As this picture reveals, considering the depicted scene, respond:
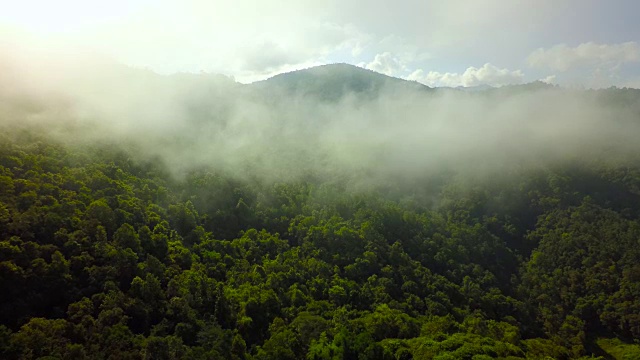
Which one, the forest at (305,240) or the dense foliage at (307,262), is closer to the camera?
the dense foliage at (307,262)

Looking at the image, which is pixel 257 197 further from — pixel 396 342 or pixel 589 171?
pixel 589 171

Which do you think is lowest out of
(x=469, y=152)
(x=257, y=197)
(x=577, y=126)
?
(x=257, y=197)

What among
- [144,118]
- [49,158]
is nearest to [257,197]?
[49,158]

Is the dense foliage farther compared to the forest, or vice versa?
the forest

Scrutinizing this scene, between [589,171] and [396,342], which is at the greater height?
[589,171]
